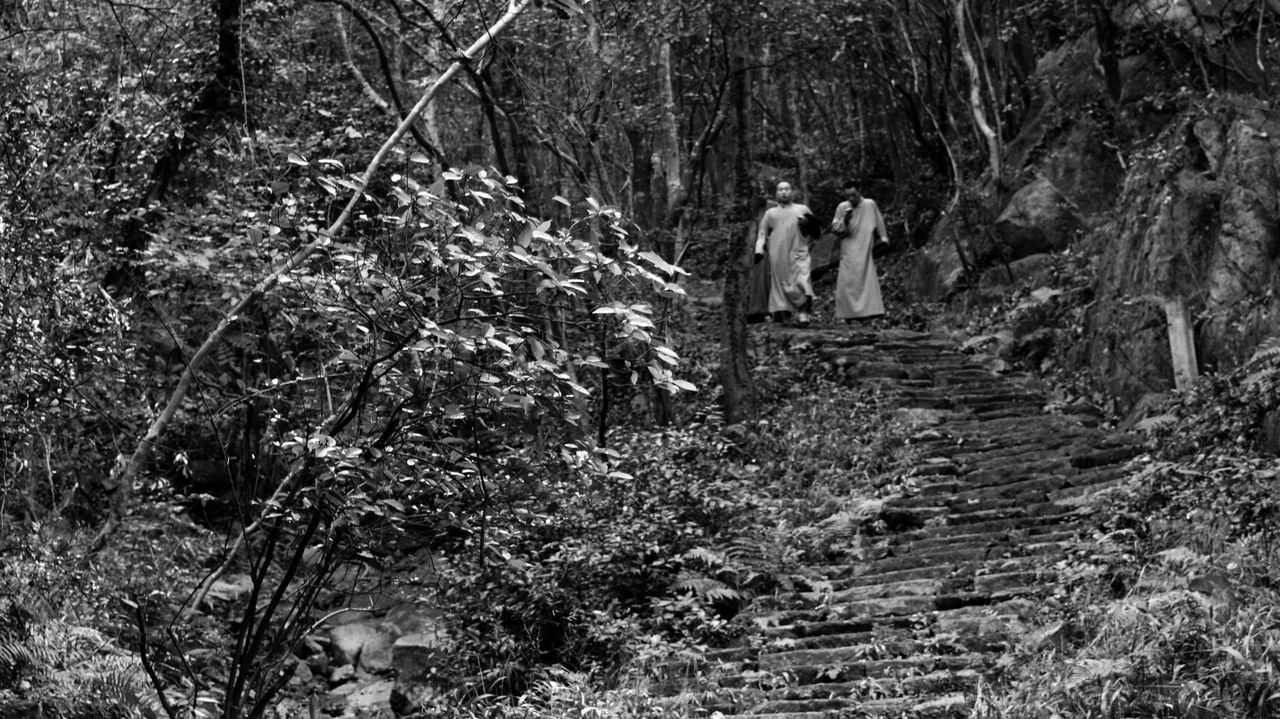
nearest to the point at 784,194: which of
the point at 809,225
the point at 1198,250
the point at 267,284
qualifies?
the point at 809,225

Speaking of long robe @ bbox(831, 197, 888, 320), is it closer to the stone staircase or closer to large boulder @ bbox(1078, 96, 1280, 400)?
the stone staircase

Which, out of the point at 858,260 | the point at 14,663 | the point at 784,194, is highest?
the point at 784,194

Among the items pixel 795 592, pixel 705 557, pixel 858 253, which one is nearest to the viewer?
pixel 795 592

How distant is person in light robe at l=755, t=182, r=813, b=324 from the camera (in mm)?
17125

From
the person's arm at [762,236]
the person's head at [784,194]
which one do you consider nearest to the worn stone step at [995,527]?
the person's arm at [762,236]

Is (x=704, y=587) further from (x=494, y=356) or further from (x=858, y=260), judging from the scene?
(x=858, y=260)

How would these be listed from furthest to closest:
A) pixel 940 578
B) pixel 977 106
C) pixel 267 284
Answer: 1. pixel 977 106
2. pixel 940 578
3. pixel 267 284

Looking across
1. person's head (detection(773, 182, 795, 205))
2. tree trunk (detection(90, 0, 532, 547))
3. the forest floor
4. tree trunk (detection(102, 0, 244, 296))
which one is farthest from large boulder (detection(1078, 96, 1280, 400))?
Result: tree trunk (detection(102, 0, 244, 296))

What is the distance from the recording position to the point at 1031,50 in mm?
22516

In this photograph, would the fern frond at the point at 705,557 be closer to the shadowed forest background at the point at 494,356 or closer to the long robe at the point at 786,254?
the shadowed forest background at the point at 494,356

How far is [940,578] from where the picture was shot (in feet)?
31.0

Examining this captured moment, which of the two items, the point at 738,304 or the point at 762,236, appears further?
the point at 762,236

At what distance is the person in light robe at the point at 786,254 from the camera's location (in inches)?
674

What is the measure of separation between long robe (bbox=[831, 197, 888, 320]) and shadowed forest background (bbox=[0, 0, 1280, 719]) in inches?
50.8
